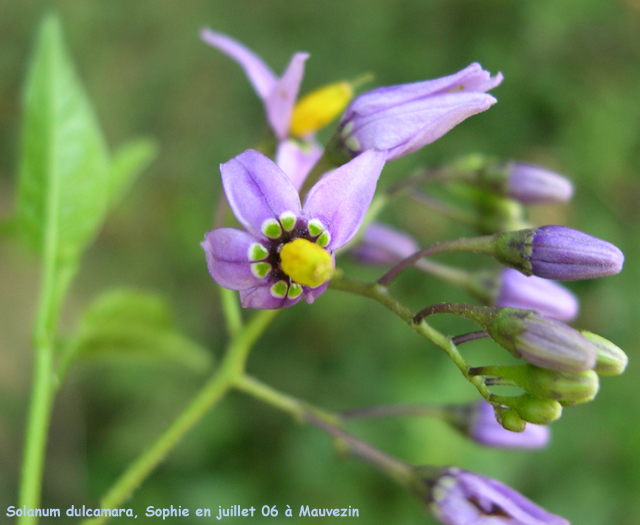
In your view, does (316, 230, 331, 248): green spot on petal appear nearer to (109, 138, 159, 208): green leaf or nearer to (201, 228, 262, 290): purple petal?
(201, 228, 262, 290): purple petal

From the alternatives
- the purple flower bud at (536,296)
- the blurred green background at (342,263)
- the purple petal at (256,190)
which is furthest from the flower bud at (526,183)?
the blurred green background at (342,263)

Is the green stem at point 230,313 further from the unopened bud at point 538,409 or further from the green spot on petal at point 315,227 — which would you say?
the unopened bud at point 538,409

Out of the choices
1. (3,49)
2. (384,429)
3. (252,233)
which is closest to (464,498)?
(252,233)

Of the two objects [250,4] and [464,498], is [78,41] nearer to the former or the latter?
[250,4]

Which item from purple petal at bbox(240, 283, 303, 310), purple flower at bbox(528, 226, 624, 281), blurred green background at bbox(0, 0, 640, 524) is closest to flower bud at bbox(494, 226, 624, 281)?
purple flower at bbox(528, 226, 624, 281)

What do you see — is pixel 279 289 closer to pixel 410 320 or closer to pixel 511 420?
pixel 410 320

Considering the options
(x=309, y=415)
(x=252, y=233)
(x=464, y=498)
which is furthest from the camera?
(x=309, y=415)
